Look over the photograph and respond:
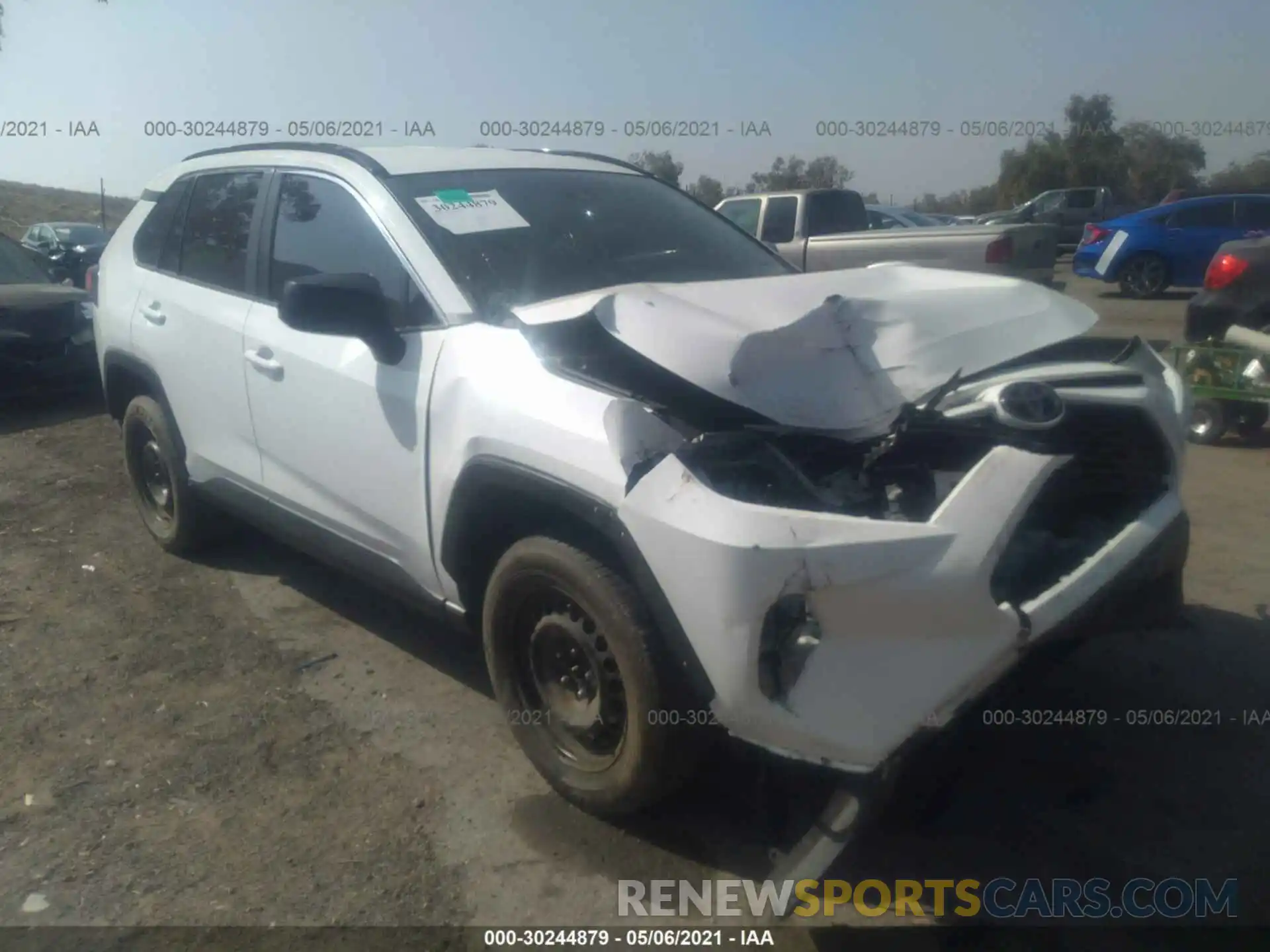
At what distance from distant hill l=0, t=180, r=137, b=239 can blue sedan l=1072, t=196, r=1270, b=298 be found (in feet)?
99.9

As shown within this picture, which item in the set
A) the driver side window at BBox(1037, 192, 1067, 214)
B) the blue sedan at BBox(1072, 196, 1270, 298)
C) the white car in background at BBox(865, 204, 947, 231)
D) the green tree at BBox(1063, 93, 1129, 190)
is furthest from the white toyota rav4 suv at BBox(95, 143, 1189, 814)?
the green tree at BBox(1063, 93, 1129, 190)

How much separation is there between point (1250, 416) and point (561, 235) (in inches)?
216

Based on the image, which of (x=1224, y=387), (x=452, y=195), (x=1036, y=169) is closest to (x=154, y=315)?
(x=452, y=195)

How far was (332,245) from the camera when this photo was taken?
3752 millimetres

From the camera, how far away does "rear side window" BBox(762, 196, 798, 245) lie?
1234 centimetres

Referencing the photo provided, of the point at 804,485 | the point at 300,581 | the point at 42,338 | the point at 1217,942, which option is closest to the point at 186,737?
the point at 300,581

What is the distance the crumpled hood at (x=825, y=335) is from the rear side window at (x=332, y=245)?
1.55 ft

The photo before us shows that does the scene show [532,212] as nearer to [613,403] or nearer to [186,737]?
[613,403]

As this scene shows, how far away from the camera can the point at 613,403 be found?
8.63 feet

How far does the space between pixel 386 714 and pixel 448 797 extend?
597 millimetres

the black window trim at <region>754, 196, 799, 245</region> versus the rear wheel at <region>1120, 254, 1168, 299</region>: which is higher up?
the black window trim at <region>754, 196, 799, 245</region>

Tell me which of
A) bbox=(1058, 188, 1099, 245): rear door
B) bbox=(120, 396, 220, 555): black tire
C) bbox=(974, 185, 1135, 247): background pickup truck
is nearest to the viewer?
bbox=(120, 396, 220, 555): black tire

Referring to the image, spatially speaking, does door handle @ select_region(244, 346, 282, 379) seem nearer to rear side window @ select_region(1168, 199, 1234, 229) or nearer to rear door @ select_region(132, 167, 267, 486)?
rear door @ select_region(132, 167, 267, 486)

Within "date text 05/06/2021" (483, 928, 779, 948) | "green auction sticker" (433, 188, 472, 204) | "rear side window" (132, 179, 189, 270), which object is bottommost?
"date text 05/06/2021" (483, 928, 779, 948)
